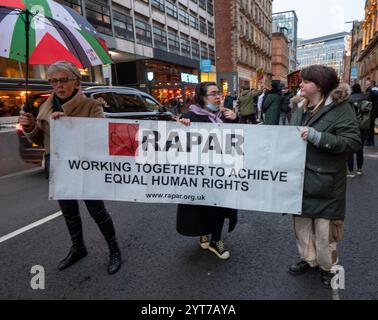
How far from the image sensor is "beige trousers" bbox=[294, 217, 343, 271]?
2.43 meters

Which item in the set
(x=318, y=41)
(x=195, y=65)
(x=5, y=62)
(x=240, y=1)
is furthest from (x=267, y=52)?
(x=318, y=41)

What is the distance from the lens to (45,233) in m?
3.80

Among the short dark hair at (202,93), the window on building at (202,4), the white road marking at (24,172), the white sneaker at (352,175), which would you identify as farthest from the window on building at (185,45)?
the short dark hair at (202,93)

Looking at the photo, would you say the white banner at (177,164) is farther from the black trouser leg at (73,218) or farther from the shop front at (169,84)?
the shop front at (169,84)

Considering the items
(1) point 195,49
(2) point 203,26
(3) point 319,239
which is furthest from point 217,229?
(2) point 203,26

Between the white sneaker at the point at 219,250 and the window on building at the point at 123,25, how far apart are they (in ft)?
74.2

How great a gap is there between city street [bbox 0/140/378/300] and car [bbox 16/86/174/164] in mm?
2122

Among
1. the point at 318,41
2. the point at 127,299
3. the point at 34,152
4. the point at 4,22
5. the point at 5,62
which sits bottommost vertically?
the point at 127,299

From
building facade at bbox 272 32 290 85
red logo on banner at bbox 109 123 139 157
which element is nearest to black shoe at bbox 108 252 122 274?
red logo on banner at bbox 109 123 139 157

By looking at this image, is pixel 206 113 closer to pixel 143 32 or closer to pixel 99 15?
pixel 99 15

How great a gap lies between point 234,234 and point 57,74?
102 inches

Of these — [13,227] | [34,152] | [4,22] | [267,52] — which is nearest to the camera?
[4,22]

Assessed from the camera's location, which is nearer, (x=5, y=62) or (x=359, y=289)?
(x=359, y=289)

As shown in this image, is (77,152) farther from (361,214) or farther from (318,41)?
(318,41)
